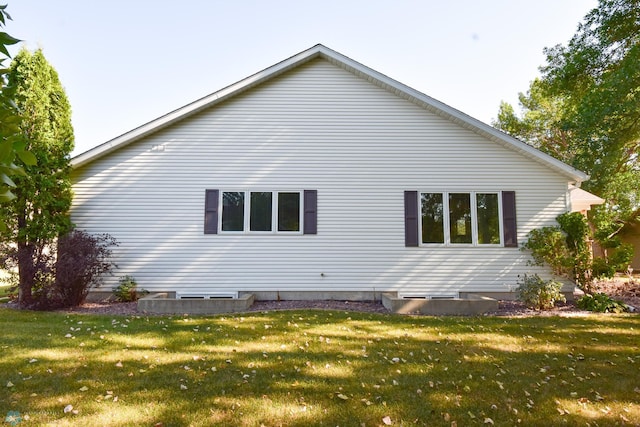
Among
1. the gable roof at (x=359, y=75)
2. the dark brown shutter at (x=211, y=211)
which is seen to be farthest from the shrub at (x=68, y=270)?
the dark brown shutter at (x=211, y=211)

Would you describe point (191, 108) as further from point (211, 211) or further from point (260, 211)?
point (260, 211)

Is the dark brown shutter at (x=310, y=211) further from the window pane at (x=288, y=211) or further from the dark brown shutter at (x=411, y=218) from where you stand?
the dark brown shutter at (x=411, y=218)

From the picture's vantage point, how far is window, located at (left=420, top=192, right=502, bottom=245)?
33.9 feet

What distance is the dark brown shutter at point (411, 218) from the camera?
33.8ft

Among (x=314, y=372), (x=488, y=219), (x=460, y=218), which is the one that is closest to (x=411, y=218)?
(x=460, y=218)

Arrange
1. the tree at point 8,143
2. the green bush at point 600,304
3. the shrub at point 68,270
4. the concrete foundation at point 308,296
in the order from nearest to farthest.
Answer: the tree at point 8,143 < the shrub at point 68,270 < the green bush at point 600,304 < the concrete foundation at point 308,296

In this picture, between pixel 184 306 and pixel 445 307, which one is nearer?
pixel 184 306

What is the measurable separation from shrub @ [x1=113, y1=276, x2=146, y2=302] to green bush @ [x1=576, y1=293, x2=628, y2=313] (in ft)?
36.1

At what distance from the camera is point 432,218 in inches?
412

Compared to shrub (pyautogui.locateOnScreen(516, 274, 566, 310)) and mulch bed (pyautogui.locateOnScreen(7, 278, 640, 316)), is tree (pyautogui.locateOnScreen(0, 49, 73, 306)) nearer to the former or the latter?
mulch bed (pyautogui.locateOnScreen(7, 278, 640, 316))

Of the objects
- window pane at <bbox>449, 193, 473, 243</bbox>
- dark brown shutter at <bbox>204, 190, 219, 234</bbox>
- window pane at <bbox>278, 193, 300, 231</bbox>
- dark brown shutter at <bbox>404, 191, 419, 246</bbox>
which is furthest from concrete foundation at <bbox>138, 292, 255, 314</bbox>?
window pane at <bbox>449, 193, 473, 243</bbox>

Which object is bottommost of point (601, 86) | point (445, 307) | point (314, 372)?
point (314, 372)

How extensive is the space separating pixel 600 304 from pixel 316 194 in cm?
728

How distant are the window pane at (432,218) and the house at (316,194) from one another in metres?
0.03
